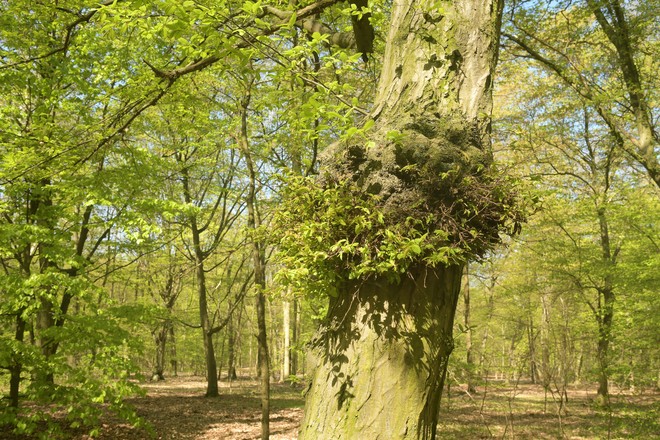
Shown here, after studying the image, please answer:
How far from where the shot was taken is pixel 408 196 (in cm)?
172

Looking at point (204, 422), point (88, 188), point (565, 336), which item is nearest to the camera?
point (565, 336)

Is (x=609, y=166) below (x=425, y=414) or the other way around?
the other way around

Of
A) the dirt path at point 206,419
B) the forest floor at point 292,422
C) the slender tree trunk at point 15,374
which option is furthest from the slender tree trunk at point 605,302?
the slender tree trunk at point 15,374

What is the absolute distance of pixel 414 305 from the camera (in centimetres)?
165

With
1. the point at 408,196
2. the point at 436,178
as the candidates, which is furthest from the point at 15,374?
the point at 436,178

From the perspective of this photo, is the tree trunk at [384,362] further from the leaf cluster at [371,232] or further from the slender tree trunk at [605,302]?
the slender tree trunk at [605,302]

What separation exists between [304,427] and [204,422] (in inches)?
403

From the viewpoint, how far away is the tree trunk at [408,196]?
155 centimetres

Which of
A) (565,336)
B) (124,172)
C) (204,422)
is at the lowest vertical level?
(204,422)

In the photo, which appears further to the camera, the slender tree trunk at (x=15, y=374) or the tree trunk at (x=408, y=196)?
the slender tree trunk at (x=15, y=374)

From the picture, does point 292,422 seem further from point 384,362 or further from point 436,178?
point 436,178

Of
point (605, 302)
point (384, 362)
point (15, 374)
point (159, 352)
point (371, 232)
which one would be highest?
point (371, 232)

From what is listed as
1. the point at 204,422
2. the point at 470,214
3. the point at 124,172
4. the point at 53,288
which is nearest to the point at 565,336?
the point at 470,214

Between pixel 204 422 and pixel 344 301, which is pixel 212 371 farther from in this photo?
pixel 344 301
